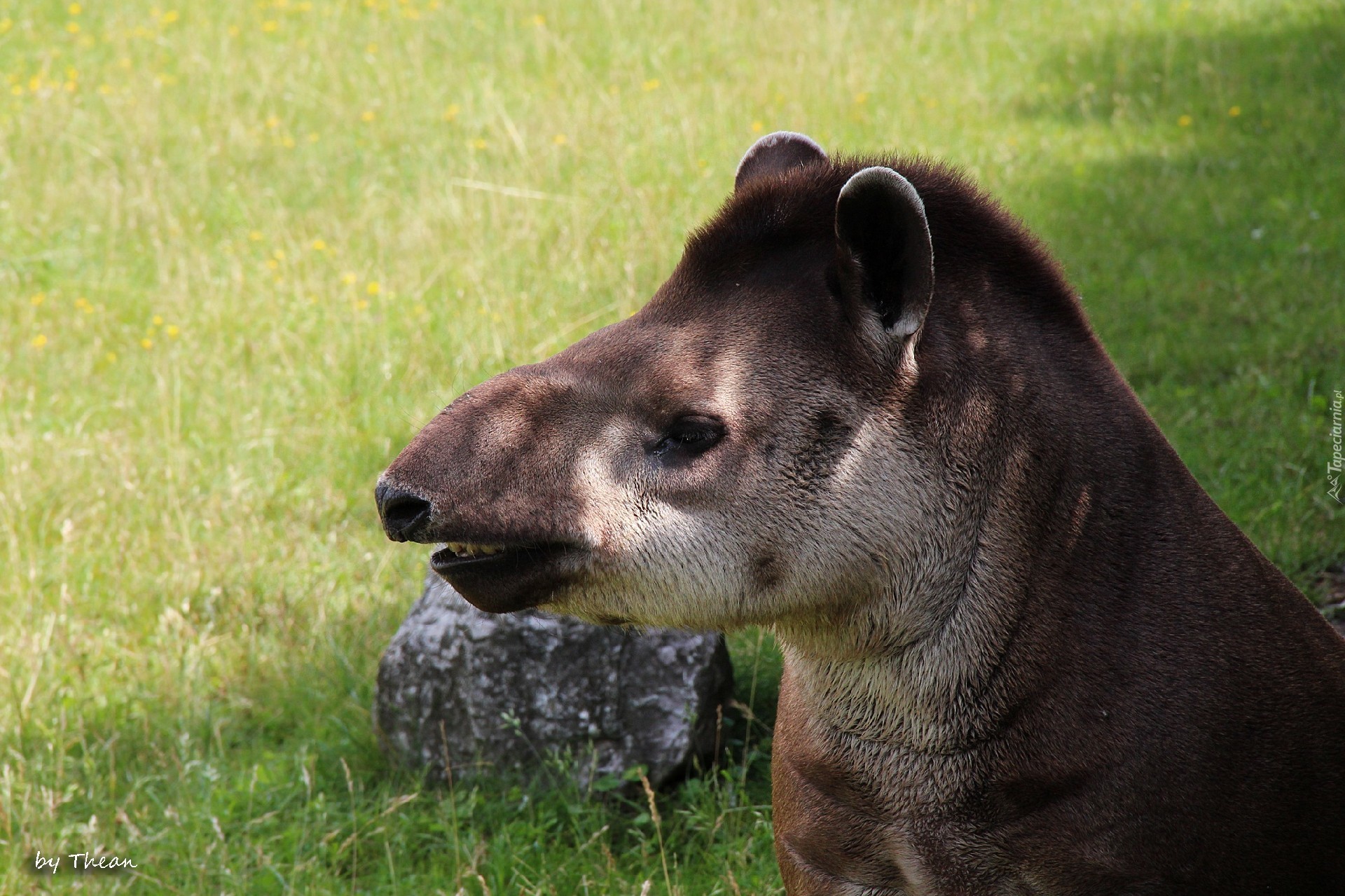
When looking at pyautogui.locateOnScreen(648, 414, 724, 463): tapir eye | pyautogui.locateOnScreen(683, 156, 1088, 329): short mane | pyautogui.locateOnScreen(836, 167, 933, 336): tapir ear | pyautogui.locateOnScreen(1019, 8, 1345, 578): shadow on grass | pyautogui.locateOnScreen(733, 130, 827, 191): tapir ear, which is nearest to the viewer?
pyautogui.locateOnScreen(836, 167, 933, 336): tapir ear

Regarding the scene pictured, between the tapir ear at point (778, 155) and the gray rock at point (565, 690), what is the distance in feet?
5.36

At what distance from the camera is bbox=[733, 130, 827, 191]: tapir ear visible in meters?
3.26

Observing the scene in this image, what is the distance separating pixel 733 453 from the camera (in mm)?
2621

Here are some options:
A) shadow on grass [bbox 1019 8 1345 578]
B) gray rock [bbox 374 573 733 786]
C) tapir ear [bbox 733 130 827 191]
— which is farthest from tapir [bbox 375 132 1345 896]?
shadow on grass [bbox 1019 8 1345 578]

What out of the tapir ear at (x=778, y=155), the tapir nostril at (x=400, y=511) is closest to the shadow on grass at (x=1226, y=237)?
the tapir ear at (x=778, y=155)

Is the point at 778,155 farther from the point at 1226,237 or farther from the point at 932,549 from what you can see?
the point at 1226,237

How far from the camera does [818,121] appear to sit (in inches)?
364

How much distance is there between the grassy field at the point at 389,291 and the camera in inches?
168

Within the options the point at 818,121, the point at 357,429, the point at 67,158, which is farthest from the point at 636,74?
the point at 357,429

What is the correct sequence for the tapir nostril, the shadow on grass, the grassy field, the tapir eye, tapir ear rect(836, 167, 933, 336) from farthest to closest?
the shadow on grass, the grassy field, the tapir eye, tapir ear rect(836, 167, 933, 336), the tapir nostril

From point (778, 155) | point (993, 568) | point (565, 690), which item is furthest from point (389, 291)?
point (993, 568)

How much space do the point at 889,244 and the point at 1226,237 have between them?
19.0 feet

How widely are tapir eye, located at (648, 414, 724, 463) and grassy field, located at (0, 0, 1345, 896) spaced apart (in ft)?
5.22

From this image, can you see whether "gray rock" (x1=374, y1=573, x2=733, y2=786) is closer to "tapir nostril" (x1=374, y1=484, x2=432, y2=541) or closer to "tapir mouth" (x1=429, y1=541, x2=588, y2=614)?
"tapir mouth" (x1=429, y1=541, x2=588, y2=614)
